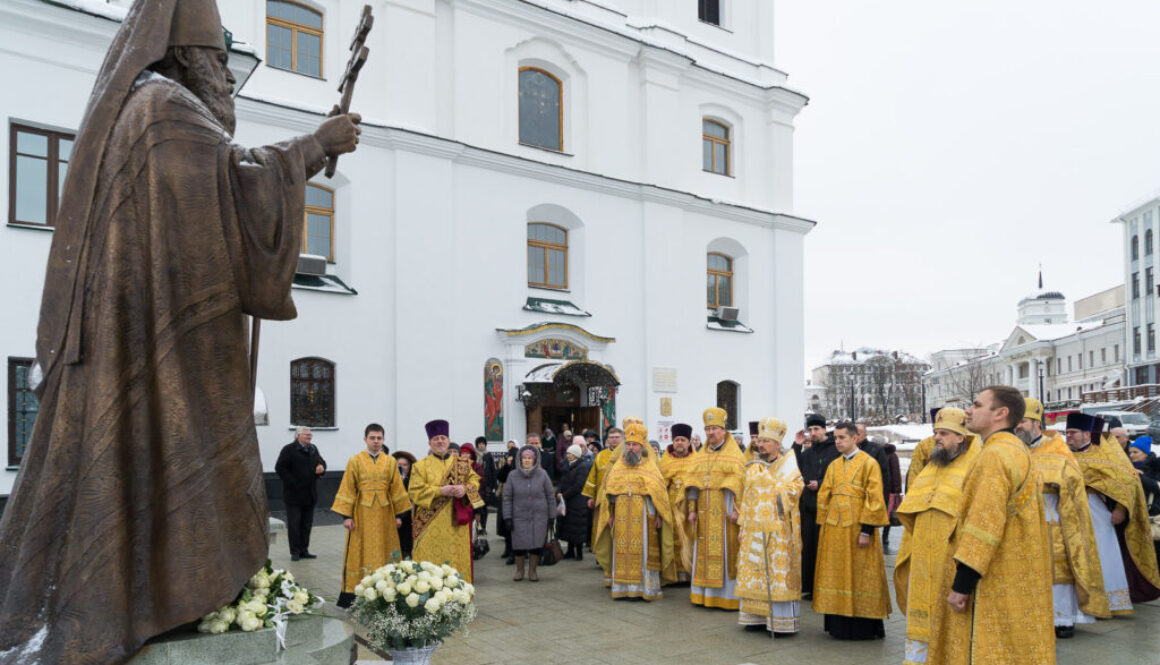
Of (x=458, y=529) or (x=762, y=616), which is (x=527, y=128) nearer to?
(x=458, y=529)

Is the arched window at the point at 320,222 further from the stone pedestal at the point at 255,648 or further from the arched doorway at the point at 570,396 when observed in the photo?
the stone pedestal at the point at 255,648

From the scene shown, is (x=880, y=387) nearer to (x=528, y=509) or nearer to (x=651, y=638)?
(x=528, y=509)

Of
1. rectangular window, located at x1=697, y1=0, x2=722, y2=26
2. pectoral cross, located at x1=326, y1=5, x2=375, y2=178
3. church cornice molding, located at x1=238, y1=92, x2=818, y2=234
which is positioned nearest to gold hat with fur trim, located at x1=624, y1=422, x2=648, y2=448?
pectoral cross, located at x1=326, y1=5, x2=375, y2=178

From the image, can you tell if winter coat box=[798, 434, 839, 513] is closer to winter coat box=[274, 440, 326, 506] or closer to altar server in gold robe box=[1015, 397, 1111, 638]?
altar server in gold robe box=[1015, 397, 1111, 638]

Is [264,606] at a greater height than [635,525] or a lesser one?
greater

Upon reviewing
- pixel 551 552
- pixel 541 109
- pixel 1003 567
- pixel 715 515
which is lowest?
pixel 551 552

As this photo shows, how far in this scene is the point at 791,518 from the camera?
803cm

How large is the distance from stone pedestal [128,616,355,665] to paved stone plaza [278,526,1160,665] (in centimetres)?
270

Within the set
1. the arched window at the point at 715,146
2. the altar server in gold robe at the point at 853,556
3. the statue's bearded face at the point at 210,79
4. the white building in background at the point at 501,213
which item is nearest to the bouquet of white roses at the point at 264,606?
the statue's bearded face at the point at 210,79

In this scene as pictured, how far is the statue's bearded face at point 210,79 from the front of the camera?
3.12m

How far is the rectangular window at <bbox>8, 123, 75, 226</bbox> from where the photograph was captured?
43.9ft

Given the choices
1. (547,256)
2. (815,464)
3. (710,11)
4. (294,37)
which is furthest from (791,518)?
(710,11)

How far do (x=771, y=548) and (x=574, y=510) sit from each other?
503 centimetres

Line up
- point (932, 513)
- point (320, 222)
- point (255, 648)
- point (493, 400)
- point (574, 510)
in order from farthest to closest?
point (493, 400)
point (320, 222)
point (574, 510)
point (932, 513)
point (255, 648)
